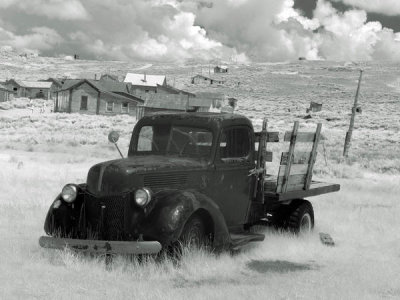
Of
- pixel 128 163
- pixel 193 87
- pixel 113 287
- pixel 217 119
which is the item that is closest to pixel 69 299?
pixel 113 287

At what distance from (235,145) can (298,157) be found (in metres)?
1.51

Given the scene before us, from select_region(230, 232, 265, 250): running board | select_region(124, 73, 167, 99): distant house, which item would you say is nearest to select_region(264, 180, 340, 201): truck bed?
select_region(230, 232, 265, 250): running board

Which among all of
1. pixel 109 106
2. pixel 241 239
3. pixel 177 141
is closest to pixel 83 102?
pixel 109 106

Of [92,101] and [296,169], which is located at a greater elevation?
[296,169]

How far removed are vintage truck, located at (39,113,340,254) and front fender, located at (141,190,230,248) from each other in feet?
0.04

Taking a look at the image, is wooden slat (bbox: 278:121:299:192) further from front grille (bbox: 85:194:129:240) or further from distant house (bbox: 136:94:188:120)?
distant house (bbox: 136:94:188:120)

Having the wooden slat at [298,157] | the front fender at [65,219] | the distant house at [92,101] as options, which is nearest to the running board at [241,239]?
the wooden slat at [298,157]

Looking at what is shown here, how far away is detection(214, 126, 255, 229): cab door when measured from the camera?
7242 millimetres

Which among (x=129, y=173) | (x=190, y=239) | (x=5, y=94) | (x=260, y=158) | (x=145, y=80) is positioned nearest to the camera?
(x=129, y=173)

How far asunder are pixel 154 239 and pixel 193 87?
9884cm

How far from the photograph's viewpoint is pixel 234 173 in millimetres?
7461

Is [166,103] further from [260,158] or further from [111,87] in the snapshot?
[260,158]

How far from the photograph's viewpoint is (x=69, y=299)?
503 centimetres

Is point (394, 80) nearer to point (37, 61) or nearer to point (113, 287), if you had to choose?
point (37, 61)
